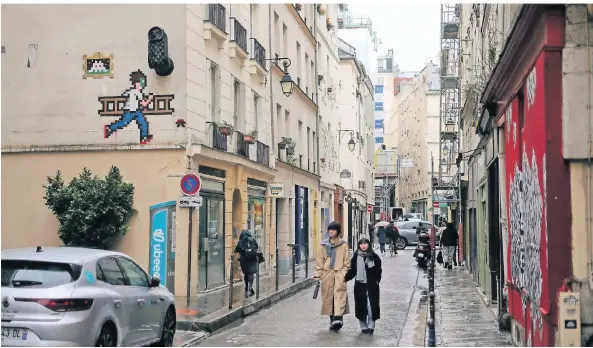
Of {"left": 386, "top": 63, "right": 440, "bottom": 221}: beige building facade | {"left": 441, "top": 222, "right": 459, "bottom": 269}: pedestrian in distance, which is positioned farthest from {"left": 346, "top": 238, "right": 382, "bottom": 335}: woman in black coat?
{"left": 386, "top": 63, "right": 440, "bottom": 221}: beige building facade

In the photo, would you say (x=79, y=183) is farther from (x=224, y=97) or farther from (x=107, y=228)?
(x=224, y=97)

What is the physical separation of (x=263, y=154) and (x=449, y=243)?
7.75 meters

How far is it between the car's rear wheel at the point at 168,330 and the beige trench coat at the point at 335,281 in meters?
3.01

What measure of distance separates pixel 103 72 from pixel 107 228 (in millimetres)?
3627

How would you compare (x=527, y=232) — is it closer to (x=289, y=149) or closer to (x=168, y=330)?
(x=168, y=330)

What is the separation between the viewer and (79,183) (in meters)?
16.6

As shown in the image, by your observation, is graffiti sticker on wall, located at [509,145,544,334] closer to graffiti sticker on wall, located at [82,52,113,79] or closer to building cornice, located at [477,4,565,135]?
building cornice, located at [477,4,565,135]

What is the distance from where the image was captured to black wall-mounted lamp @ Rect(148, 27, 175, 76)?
17.0 metres

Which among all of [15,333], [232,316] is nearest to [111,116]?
[232,316]

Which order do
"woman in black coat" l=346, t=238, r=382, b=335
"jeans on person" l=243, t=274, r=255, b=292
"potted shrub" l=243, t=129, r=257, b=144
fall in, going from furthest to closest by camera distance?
"potted shrub" l=243, t=129, r=257, b=144, "jeans on person" l=243, t=274, r=255, b=292, "woman in black coat" l=346, t=238, r=382, b=335

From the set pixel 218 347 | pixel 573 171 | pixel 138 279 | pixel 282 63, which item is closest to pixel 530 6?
pixel 573 171

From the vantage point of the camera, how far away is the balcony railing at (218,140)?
1901cm

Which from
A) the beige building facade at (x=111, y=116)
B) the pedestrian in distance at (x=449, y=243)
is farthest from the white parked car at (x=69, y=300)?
the pedestrian in distance at (x=449, y=243)

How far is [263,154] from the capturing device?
24.8 m
